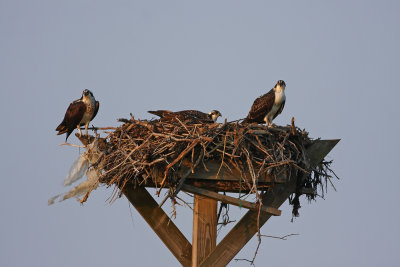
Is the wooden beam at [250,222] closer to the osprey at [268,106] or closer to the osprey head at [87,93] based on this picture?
the osprey at [268,106]

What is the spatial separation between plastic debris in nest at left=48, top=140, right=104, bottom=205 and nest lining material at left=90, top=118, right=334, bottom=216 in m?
0.10

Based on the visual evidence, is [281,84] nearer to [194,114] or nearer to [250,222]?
[194,114]

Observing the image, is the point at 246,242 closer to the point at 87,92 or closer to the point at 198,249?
the point at 198,249

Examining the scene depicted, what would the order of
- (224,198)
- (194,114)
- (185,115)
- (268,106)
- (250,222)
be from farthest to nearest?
(194,114) < (268,106) < (185,115) < (250,222) < (224,198)

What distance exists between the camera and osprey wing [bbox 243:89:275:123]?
7902 millimetres

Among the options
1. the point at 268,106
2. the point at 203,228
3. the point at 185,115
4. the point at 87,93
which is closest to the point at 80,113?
the point at 87,93

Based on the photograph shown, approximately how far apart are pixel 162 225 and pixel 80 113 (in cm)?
287

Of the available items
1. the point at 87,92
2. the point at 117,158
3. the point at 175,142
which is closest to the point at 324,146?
the point at 175,142

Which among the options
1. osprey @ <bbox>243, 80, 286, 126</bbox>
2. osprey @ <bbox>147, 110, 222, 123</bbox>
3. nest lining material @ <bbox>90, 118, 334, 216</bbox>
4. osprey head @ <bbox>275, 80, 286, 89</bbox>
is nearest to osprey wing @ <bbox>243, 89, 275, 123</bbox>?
osprey @ <bbox>243, 80, 286, 126</bbox>

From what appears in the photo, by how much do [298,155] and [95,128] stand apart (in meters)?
2.33

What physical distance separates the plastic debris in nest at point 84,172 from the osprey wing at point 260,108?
102 inches

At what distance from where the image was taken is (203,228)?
576 centimetres

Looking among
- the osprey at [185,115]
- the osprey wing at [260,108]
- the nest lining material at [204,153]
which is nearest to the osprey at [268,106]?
A: the osprey wing at [260,108]

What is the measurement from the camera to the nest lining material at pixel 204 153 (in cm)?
548
